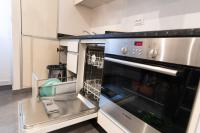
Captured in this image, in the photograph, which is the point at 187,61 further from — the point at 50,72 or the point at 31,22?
the point at 31,22

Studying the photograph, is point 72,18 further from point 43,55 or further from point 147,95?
point 147,95

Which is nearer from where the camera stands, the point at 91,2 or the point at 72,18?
the point at 91,2

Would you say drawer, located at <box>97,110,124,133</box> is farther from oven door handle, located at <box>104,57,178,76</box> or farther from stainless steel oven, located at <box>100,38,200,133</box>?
oven door handle, located at <box>104,57,178,76</box>

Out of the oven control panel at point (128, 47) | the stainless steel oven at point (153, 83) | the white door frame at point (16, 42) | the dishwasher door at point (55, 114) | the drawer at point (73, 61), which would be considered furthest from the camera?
the white door frame at point (16, 42)

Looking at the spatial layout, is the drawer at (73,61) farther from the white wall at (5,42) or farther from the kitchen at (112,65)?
the white wall at (5,42)

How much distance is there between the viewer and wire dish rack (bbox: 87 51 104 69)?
1.30 meters

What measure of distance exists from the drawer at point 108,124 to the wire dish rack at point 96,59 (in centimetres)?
46

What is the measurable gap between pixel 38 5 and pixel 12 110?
4.74 ft

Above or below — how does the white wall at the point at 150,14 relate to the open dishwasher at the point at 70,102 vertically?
above

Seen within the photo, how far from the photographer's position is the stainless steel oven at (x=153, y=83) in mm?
568

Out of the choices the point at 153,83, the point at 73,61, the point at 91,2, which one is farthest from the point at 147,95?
the point at 91,2

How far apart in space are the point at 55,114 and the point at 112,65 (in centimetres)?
59

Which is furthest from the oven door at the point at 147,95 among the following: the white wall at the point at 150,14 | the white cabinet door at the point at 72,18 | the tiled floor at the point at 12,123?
the white cabinet door at the point at 72,18

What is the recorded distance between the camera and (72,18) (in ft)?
7.41
